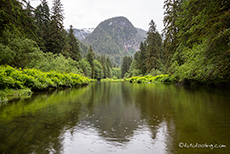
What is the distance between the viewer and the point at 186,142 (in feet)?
7.73

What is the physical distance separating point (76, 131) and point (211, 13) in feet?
16.7

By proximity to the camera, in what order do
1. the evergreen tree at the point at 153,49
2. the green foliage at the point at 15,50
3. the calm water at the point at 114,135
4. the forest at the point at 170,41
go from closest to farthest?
the calm water at the point at 114,135 < the forest at the point at 170,41 < the green foliage at the point at 15,50 < the evergreen tree at the point at 153,49

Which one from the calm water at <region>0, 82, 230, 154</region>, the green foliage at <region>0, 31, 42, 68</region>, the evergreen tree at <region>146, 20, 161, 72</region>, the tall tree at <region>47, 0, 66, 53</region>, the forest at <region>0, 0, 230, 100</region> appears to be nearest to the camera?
the calm water at <region>0, 82, 230, 154</region>

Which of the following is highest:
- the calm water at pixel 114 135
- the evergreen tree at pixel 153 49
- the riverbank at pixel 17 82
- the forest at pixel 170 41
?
the evergreen tree at pixel 153 49

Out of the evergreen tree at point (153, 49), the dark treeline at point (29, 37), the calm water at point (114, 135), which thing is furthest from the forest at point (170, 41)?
the evergreen tree at point (153, 49)

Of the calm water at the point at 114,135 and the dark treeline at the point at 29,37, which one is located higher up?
the dark treeline at the point at 29,37

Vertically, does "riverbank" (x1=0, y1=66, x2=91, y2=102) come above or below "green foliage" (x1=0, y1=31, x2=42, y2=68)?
below

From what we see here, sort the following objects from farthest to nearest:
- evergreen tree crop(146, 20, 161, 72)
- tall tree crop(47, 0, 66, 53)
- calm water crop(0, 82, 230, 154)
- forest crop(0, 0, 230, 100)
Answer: evergreen tree crop(146, 20, 161, 72) < tall tree crop(47, 0, 66, 53) < forest crop(0, 0, 230, 100) < calm water crop(0, 82, 230, 154)

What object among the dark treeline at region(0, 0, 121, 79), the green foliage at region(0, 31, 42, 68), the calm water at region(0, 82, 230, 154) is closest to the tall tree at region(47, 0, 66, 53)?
the dark treeline at region(0, 0, 121, 79)

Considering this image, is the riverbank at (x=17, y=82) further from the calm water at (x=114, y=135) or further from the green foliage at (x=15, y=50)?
the calm water at (x=114, y=135)

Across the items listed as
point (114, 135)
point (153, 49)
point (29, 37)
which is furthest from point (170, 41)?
point (153, 49)

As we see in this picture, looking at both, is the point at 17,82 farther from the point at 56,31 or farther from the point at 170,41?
the point at 56,31

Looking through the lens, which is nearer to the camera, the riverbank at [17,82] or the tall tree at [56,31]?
the riverbank at [17,82]

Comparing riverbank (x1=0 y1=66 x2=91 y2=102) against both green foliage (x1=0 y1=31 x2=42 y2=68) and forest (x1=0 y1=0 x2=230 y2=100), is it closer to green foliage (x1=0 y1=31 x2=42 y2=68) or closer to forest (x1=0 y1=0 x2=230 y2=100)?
forest (x1=0 y1=0 x2=230 y2=100)
